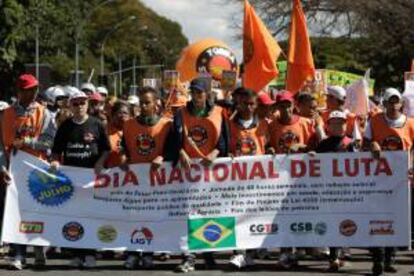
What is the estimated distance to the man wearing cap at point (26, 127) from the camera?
10.2 m

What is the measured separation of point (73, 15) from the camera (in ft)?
186

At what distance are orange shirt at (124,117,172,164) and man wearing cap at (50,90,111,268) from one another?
269 mm

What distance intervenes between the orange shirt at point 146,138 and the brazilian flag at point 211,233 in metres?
0.86

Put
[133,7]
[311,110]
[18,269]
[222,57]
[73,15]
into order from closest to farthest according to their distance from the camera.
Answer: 1. [18,269]
2. [311,110]
3. [222,57]
4. [73,15]
5. [133,7]

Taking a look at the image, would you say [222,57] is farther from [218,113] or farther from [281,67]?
[218,113]

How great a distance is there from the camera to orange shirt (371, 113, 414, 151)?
32.7ft

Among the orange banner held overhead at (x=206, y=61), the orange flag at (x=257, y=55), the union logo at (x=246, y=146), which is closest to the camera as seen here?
the union logo at (x=246, y=146)

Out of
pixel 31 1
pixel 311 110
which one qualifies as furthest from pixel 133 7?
pixel 311 110

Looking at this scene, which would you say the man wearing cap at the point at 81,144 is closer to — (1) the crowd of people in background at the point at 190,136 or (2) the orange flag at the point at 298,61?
(1) the crowd of people in background at the point at 190,136

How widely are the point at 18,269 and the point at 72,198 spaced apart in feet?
3.14

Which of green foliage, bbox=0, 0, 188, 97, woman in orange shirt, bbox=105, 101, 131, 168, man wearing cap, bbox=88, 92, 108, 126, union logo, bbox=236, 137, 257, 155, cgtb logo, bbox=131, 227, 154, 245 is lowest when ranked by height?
cgtb logo, bbox=131, 227, 154, 245

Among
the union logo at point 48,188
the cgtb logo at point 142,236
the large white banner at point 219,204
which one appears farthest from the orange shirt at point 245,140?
the union logo at point 48,188

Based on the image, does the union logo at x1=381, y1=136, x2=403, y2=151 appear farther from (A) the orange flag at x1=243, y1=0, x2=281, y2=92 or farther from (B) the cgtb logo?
(A) the orange flag at x1=243, y1=0, x2=281, y2=92

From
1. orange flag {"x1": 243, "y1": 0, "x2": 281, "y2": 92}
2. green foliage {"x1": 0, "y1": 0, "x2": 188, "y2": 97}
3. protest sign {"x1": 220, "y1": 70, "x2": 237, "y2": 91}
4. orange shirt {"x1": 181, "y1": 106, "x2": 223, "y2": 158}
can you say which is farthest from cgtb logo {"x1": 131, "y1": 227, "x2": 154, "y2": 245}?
green foliage {"x1": 0, "y1": 0, "x2": 188, "y2": 97}
